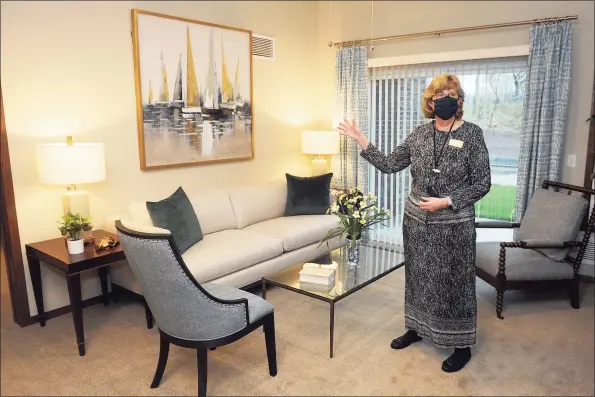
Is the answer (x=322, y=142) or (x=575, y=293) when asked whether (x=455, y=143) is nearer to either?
(x=575, y=293)

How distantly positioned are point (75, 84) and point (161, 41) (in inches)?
32.5

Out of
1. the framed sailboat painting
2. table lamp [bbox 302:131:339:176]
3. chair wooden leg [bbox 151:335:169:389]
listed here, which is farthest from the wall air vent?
chair wooden leg [bbox 151:335:169:389]

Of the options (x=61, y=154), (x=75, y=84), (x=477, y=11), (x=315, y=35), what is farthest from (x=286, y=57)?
(x=61, y=154)

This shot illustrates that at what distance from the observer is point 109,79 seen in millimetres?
3475

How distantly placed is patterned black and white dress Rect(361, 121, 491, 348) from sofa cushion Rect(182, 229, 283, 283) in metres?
1.27

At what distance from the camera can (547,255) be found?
344 centimetres

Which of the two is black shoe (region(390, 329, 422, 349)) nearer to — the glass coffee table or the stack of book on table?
the glass coffee table

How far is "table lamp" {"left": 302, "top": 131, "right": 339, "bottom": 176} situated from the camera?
5000mm

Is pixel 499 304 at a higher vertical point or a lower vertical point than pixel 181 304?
lower

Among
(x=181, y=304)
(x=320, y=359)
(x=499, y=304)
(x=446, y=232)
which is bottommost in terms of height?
(x=320, y=359)

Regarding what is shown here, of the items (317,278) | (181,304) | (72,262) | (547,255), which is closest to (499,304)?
(547,255)

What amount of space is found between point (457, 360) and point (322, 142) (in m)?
2.91

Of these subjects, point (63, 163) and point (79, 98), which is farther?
point (79, 98)

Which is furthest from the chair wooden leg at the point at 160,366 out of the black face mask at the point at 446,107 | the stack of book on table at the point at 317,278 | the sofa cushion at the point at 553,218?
the sofa cushion at the point at 553,218
